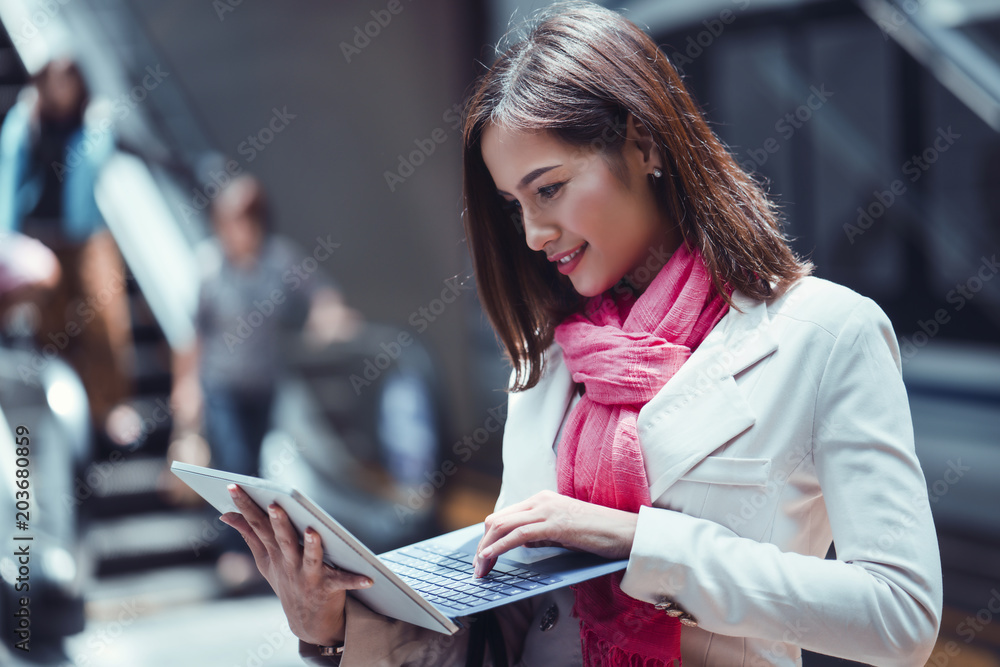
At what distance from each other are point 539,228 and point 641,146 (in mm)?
218

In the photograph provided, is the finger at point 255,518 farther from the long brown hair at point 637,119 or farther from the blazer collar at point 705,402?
the long brown hair at point 637,119

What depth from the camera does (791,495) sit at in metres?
1.20

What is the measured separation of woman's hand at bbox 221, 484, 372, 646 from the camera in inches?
44.1

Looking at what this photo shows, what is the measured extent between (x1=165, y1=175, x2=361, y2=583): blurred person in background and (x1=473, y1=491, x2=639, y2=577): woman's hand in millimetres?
3525

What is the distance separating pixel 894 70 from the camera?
479 centimetres

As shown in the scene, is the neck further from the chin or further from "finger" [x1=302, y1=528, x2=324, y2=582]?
"finger" [x1=302, y1=528, x2=324, y2=582]

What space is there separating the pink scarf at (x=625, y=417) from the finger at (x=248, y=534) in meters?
0.47

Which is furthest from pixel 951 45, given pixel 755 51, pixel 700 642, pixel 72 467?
pixel 72 467

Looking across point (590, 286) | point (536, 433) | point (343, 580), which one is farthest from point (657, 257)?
point (343, 580)

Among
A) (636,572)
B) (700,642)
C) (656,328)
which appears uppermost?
(656,328)

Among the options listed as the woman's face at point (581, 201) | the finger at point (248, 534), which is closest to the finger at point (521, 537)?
the finger at point (248, 534)

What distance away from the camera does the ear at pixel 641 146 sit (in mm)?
1376

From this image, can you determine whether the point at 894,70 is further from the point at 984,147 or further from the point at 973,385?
the point at 973,385

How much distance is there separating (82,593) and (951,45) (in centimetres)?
476
